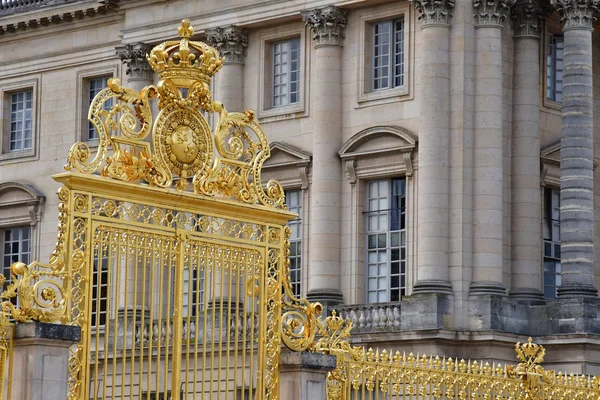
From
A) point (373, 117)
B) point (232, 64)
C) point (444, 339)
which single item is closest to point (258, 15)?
point (232, 64)

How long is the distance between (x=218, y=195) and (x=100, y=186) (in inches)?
67.8

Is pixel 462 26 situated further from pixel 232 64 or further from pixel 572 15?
pixel 232 64

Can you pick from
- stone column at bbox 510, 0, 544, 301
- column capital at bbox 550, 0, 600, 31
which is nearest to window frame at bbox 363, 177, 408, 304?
stone column at bbox 510, 0, 544, 301

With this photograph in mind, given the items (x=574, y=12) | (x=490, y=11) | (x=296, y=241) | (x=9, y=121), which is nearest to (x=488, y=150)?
(x=490, y=11)

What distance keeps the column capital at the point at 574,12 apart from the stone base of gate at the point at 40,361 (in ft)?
88.7

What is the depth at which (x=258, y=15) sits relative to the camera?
46.3 metres

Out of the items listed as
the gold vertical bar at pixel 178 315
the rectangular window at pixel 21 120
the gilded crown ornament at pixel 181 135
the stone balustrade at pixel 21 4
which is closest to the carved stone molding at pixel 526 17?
the stone balustrade at pixel 21 4

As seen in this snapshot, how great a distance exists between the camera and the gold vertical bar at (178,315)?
18.7 meters

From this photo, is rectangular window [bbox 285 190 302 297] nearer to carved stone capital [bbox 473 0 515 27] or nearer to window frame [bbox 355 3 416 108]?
window frame [bbox 355 3 416 108]

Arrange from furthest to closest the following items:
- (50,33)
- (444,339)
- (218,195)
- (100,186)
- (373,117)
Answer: (50,33), (373,117), (444,339), (218,195), (100,186)

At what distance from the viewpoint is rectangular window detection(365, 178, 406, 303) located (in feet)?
142

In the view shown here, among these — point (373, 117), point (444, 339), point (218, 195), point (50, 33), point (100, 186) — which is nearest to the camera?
point (100, 186)

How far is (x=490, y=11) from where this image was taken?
42156 millimetres

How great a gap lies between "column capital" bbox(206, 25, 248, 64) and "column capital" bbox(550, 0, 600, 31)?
867cm
